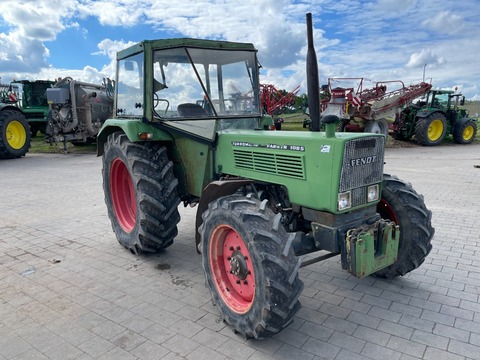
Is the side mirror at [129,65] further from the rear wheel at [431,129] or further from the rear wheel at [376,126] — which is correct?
the rear wheel at [431,129]

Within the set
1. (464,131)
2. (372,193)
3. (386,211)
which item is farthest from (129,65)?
(464,131)

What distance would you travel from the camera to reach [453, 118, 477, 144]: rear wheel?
16.6 meters

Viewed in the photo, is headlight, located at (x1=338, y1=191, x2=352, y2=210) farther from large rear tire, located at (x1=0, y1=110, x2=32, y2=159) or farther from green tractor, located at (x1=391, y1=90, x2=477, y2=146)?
green tractor, located at (x1=391, y1=90, x2=477, y2=146)

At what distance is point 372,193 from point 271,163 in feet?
2.95

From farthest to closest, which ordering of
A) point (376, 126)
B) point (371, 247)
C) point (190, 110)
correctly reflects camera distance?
1. point (376, 126)
2. point (190, 110)
3. point (371, 247)

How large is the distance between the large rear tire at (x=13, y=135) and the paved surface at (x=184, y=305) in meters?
8.31

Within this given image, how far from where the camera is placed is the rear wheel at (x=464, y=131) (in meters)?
16.6

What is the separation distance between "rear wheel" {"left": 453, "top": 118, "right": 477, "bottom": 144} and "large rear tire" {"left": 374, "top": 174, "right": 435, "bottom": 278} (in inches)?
606

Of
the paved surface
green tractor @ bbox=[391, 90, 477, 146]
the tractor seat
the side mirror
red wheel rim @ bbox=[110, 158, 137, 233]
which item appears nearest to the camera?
the paved surface

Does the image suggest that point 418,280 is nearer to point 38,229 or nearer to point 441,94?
point 38,229

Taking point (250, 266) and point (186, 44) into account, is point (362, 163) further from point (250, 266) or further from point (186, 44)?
point (186, 44)

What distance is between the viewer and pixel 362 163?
3.08m

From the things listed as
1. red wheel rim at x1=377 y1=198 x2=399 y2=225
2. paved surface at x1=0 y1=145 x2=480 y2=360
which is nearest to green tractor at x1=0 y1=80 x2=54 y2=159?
paved surface at x1=0 y1=145 x2=480 y2=360

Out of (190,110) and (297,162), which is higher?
(190,110)
